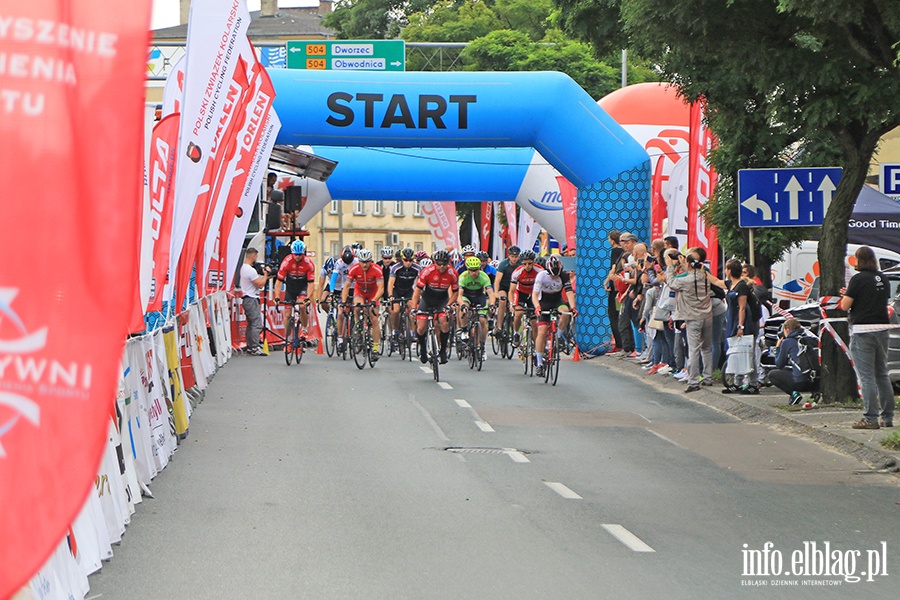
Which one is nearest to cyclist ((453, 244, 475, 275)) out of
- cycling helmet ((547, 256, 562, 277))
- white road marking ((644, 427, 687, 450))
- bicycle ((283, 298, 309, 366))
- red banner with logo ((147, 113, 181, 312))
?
bicycle ((283, 298, 309, 366))

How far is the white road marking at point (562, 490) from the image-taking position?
10.4 meters

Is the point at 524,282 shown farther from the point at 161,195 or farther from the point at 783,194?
the point at 161,195

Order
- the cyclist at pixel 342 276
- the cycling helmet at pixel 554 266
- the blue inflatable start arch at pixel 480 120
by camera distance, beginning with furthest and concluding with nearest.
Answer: the blue inflatable start arch at pixel 480 120, the cyclist at pixel 342 276, the cycling helmet at pixel 554 266

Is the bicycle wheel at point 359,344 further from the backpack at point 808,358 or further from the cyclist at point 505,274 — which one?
the backpack at point 808,358

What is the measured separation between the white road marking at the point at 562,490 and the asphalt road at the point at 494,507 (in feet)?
0.06

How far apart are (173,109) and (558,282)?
8.25 meters

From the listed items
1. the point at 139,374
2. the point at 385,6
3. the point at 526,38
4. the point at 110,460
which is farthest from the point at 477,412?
the point at 385,6

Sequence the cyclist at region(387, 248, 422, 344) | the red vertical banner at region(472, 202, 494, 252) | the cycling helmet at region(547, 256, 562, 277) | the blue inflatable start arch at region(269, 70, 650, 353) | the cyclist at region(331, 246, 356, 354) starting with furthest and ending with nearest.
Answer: the red vertical banner at region(472, 202, 494, 252) → the blue inflatable start arch at region(269, 70, 650, 353) → the cyclist at region(387, 248, 422, 344) → the cyclist at region(331, 246, 356, 354) → the cycling helmet at region(547, 256, 562, 277)

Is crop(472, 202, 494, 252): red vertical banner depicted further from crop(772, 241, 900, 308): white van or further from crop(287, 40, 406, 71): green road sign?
crop(772, 241, 900, 308): white van

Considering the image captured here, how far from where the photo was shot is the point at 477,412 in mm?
16141

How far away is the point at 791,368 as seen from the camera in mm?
17141

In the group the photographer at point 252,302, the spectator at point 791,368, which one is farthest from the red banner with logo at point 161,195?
the photographer at point 252,302

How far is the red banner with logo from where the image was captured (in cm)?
1188

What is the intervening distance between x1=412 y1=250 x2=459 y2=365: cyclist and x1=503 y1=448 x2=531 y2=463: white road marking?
28.0ft
